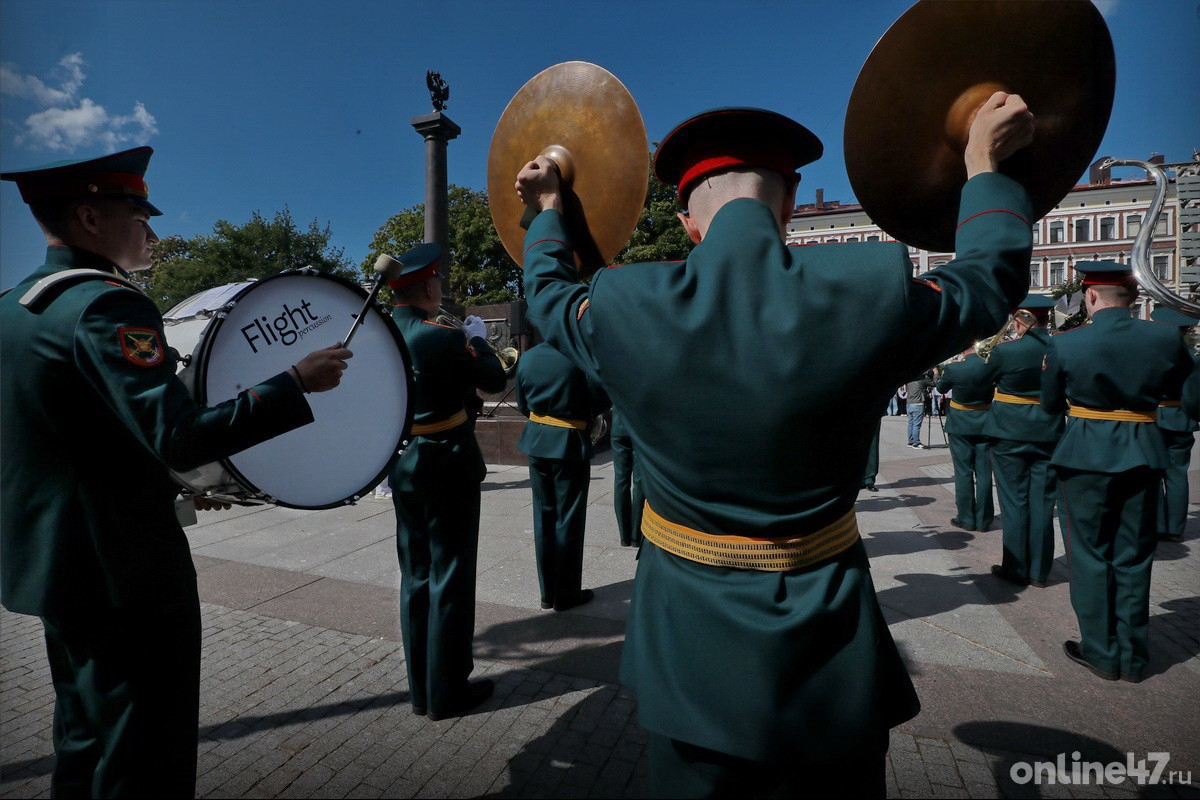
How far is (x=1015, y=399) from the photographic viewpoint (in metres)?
5.47

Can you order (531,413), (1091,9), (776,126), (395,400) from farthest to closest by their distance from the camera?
(531,413)
(395,400)
(776,126)
(1091,9)

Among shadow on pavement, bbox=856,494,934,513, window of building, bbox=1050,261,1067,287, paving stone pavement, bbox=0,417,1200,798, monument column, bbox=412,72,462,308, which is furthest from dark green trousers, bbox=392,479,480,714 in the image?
window of building, bbox=1050,261,1067,287

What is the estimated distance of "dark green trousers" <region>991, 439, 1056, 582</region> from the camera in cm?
513

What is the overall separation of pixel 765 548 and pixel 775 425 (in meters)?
0.30

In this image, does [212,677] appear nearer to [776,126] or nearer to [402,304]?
[402,304]

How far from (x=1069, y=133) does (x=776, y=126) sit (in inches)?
26.7

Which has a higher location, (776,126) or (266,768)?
(776,126)

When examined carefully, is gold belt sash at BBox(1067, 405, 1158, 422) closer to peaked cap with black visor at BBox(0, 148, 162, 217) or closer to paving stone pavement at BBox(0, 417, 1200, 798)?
paving stone pavement at BBox(0, 417, 1200, 798)

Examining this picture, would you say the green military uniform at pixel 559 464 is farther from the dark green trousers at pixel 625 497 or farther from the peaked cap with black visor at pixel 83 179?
the peaked cap with black visor at pixel 83 179

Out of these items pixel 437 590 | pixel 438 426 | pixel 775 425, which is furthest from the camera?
pixel 438 426

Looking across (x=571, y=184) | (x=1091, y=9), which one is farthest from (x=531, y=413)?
(x=1091, y=9)

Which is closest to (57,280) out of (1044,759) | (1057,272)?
(1044,759)

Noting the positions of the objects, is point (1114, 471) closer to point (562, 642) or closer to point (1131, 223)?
point (562, 642)

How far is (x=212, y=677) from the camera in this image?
144 inches
